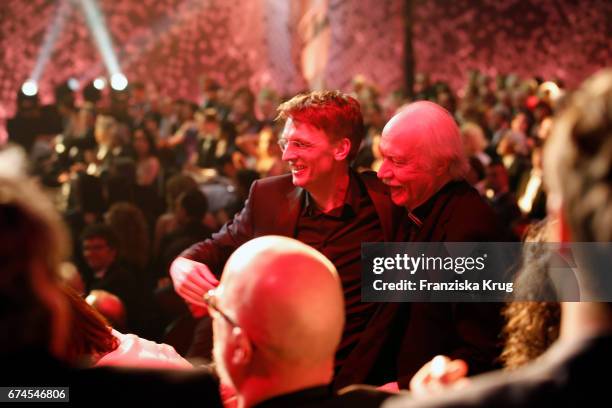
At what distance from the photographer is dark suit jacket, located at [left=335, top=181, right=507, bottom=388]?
2611 millimetres

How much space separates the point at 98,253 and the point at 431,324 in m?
2.38

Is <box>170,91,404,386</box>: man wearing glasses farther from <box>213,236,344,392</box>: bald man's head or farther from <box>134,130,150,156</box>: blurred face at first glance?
<box>134,130,150,156</box>: blurred face

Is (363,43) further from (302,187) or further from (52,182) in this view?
(302,187)

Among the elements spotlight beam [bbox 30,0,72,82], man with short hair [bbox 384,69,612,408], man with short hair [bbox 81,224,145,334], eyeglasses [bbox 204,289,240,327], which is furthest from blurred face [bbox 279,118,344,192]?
spotlight beam [bbox 30,0,72,82]

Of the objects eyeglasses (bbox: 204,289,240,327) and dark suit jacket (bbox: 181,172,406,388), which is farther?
dark suit jacket (bbox: 181,172,406,388)

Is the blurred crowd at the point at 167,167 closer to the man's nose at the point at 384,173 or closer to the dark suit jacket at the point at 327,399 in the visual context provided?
the man's nose at the point at 384,173

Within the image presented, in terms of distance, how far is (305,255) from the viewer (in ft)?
4.87

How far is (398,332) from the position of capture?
2756mm

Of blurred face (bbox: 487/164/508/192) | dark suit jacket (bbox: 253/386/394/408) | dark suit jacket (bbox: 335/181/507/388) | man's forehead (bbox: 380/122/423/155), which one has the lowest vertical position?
dark suit jacket (bbox: 253/386/394/408)

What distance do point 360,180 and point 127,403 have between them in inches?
71.9

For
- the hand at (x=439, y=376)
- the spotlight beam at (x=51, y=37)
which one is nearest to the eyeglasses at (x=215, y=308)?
the hand at (x=439, y=376)

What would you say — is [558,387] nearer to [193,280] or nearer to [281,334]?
[281,334]

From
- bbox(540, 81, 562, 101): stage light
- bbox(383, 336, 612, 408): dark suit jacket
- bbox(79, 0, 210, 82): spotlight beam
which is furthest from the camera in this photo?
bbox(79, 0, 210, 82): spotlight beam

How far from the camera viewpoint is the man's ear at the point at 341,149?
10.1ft
